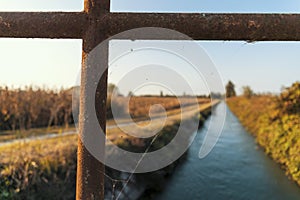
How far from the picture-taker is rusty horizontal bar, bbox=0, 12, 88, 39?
78 centimetres

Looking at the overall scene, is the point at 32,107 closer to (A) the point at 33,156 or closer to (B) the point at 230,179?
(A) the point at 33,156

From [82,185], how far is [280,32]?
0.66 m

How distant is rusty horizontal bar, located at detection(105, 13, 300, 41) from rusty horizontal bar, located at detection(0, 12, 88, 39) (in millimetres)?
77

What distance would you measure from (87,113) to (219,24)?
42 cm

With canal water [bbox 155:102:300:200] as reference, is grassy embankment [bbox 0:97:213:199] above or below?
above

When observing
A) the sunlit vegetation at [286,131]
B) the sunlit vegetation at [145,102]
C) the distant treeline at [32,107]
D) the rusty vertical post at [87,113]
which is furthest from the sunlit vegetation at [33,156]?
the sunlit vegetation at [286,131]

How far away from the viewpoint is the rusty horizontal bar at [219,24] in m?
0.76

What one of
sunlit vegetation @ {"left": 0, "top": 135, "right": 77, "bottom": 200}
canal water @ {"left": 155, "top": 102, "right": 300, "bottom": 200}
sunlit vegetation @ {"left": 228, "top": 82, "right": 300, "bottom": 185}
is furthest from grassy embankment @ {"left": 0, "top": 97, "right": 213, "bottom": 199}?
sunlit vegetation @ {"left": 228, "top": 82, "right": 300, "bottom": 185}

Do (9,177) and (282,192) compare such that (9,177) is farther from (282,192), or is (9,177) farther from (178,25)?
(282,192)

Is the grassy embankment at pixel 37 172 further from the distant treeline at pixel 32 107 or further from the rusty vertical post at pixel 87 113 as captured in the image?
the rusty vertical post at pixel 87 113

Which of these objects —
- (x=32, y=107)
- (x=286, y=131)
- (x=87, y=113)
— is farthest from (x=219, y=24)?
(x=286, y=131)

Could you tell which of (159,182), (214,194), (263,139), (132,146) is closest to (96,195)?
(132,146)

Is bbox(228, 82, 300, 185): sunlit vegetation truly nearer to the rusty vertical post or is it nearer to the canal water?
the canal water

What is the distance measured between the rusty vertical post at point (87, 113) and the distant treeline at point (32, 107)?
5168 mm
